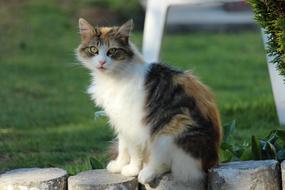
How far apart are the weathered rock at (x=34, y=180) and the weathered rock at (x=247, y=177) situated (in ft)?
2.67

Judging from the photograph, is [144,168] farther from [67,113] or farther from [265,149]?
[67,113]

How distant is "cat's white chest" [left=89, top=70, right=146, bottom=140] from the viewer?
405 cm

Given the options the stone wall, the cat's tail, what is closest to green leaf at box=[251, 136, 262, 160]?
the stone wall

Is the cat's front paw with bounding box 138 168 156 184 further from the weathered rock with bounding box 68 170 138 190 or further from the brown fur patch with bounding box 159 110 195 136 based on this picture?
the brown fur patch with bounding box 159 110 195 136

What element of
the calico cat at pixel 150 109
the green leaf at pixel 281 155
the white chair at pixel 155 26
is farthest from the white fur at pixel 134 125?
the white chair at pixel 155 26

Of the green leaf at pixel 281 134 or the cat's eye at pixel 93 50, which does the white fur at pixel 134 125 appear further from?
the green leaf at pixel 281 134

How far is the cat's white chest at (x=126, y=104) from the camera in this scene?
4047 mm

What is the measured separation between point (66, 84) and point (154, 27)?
277cm

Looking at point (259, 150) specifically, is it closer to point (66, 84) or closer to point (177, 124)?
point (177, 124)

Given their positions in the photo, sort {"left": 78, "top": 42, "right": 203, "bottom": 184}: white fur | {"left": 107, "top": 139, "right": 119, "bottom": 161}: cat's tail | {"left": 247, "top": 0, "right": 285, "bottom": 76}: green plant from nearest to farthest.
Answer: {"left": 247, "top": 0, "right": 285, "bottom": 76}: green plant, {"left": 78, "top": 42, "right": 203, "bottom": 184}: white fur, {"left": 107, "top": 139, "right": 119, "bottom": 161}: cat's tail

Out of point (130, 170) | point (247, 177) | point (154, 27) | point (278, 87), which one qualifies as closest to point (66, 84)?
point (154, 27)

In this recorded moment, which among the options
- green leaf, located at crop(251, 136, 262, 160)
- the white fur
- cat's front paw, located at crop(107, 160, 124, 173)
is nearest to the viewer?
the white fur

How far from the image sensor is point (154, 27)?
247 inches

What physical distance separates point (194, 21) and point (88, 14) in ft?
6.06
